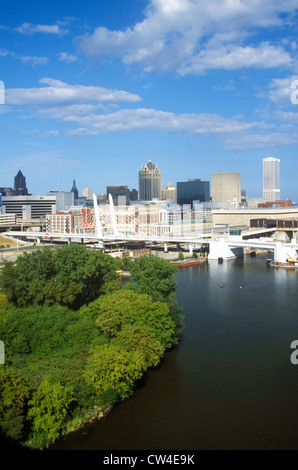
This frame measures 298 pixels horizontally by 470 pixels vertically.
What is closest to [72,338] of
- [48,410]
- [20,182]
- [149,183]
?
[48,410]

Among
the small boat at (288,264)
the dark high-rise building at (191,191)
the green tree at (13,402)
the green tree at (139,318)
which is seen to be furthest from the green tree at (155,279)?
the dark high-rise building at (191,191)

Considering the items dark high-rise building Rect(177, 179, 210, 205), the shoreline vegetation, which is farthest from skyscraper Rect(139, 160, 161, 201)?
the shoreline vegetation

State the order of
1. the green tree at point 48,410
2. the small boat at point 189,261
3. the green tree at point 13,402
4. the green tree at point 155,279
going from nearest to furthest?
the green tree at point 13,402 → the green tree at point 48,410 → the green tree at point 155,279 → the small boat at point 189,261

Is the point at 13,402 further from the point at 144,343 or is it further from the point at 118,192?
the point at 118,192

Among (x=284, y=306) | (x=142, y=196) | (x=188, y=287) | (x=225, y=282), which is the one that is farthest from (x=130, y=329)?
(x=142, y=196)

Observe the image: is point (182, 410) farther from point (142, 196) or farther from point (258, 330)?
point (142, 196)

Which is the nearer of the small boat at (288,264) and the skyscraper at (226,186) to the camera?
the small boat at (288,264)

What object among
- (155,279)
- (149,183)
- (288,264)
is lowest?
(288,264)

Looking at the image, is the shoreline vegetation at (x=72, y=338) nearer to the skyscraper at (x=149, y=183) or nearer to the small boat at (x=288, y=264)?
the small boat at (x=288, y=264)
